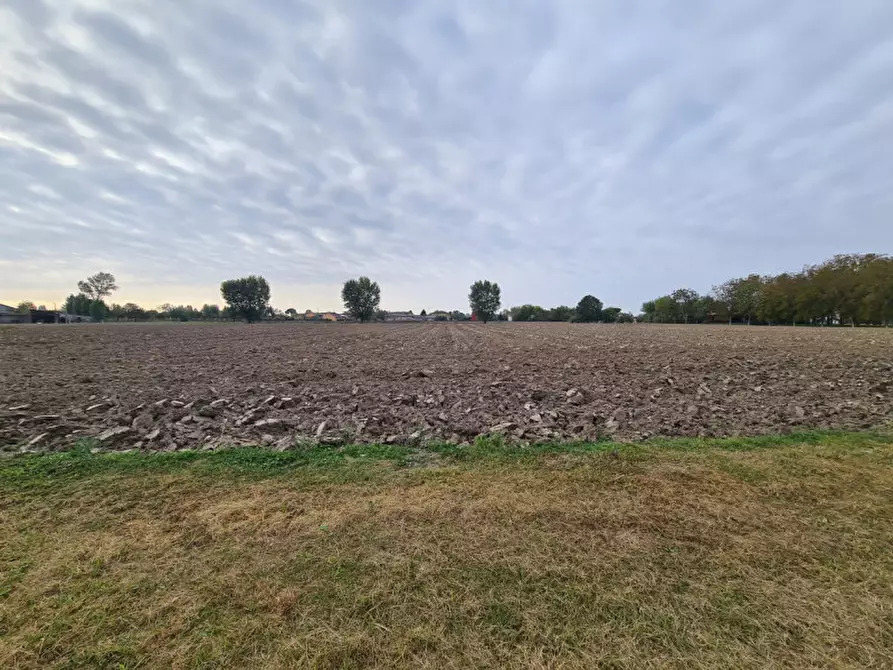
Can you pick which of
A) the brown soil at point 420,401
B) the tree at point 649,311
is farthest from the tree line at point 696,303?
the brown soil at point 420,401

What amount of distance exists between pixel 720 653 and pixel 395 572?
7.39ft

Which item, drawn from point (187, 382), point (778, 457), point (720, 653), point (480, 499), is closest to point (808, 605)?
point (720, 653)

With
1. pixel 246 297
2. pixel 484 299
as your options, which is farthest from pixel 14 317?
pixel 484 299

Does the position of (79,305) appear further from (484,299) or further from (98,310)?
(484,299)

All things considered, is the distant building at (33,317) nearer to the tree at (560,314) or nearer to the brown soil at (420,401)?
the brown soil at (420,401)

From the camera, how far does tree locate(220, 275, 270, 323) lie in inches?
4722

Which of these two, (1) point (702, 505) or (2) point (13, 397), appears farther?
(2) point (13, 397)

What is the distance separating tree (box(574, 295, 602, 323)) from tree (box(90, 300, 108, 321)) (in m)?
166

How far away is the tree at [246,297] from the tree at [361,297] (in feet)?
91.5

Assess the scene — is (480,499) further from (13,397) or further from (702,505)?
(13,397)

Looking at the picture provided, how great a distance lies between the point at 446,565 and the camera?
306cm

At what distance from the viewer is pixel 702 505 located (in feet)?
13.0

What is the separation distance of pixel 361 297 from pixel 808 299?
126 meters

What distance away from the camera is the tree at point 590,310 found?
137 meters
